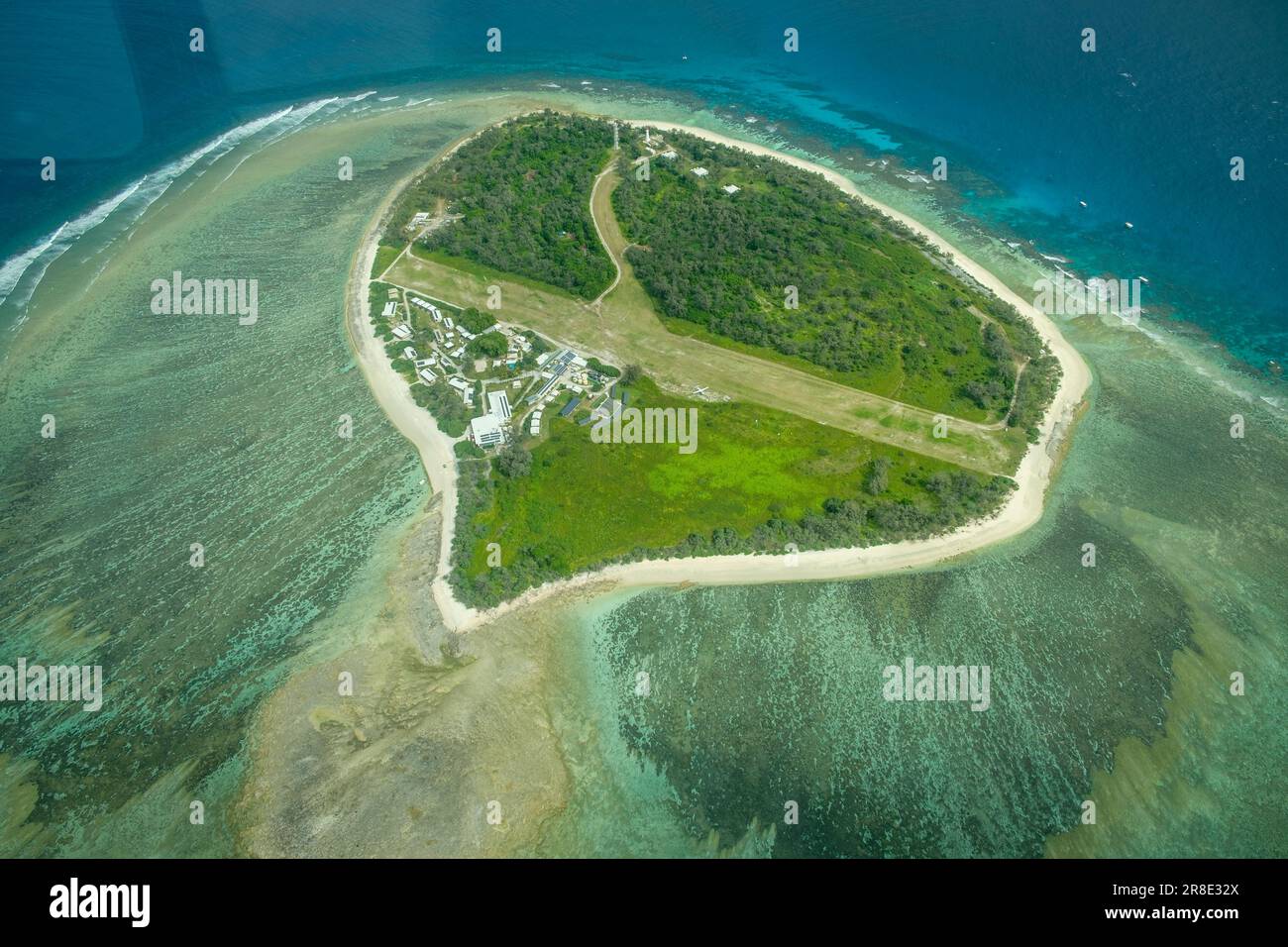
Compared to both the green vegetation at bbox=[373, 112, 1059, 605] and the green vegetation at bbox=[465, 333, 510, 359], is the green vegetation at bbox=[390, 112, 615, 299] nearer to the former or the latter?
the green vegetation at bbox=[373, 112, 1059, 605]

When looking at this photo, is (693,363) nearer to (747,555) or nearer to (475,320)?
(747,555)

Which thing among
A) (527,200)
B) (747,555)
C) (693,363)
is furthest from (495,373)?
(527,200)

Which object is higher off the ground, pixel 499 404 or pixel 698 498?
pixel 499 404

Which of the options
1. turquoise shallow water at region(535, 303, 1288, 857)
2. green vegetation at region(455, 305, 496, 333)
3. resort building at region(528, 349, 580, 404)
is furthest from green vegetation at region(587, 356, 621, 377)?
turquoise shallow water at region(535, 303, 1288, 857)

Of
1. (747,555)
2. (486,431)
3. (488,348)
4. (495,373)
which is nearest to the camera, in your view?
(747,555)

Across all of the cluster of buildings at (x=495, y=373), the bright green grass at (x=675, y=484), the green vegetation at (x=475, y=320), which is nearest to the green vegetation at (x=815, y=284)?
the bright green grass at (x=675, y=484)

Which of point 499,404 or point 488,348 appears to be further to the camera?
point 488,348
